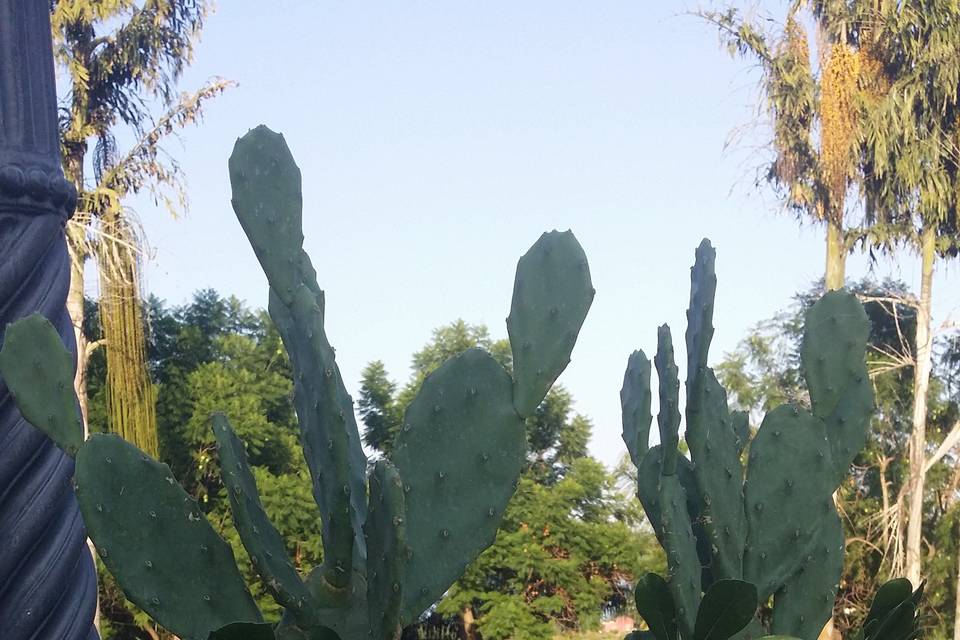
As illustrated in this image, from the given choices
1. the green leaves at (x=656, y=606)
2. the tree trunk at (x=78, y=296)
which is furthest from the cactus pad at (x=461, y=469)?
the tree trunk at (x=78, y=296)

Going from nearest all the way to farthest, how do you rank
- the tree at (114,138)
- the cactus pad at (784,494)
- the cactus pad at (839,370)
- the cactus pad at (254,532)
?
the cactus pad at (254,532), the cactus pad at (784,494), the cactus pad at (839,370), the tree at (114,138)

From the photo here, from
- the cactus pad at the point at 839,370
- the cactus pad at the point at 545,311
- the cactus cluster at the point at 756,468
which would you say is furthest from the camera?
the cactus pad at the point at 839,370

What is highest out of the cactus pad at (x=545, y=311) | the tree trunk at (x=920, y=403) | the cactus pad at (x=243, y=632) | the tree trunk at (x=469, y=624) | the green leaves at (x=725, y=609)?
the tree trunk at (x=920, y=403)

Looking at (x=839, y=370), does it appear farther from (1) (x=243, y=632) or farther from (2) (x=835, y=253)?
(2) (x=835, y=253)

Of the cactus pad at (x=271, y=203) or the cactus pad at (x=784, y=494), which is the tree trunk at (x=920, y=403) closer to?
the cactus pad at (x=784, y=494)

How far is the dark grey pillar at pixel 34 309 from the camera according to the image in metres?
1.81

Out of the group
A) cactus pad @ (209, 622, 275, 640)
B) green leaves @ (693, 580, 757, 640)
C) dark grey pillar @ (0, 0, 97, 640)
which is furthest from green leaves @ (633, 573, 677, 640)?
dark grey pillar @ (0, 0, 97, 640)

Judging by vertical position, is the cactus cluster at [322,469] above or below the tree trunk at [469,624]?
below

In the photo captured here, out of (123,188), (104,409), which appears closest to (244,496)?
(123,188)

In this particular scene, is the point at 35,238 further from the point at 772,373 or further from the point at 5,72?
the point at 772,373

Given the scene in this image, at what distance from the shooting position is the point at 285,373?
2147cm

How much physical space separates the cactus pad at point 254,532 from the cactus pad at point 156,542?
0.21ft

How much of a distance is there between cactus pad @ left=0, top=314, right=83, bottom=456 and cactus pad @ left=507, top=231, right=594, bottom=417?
65cm

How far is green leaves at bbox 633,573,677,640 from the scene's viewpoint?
1.94 meters
